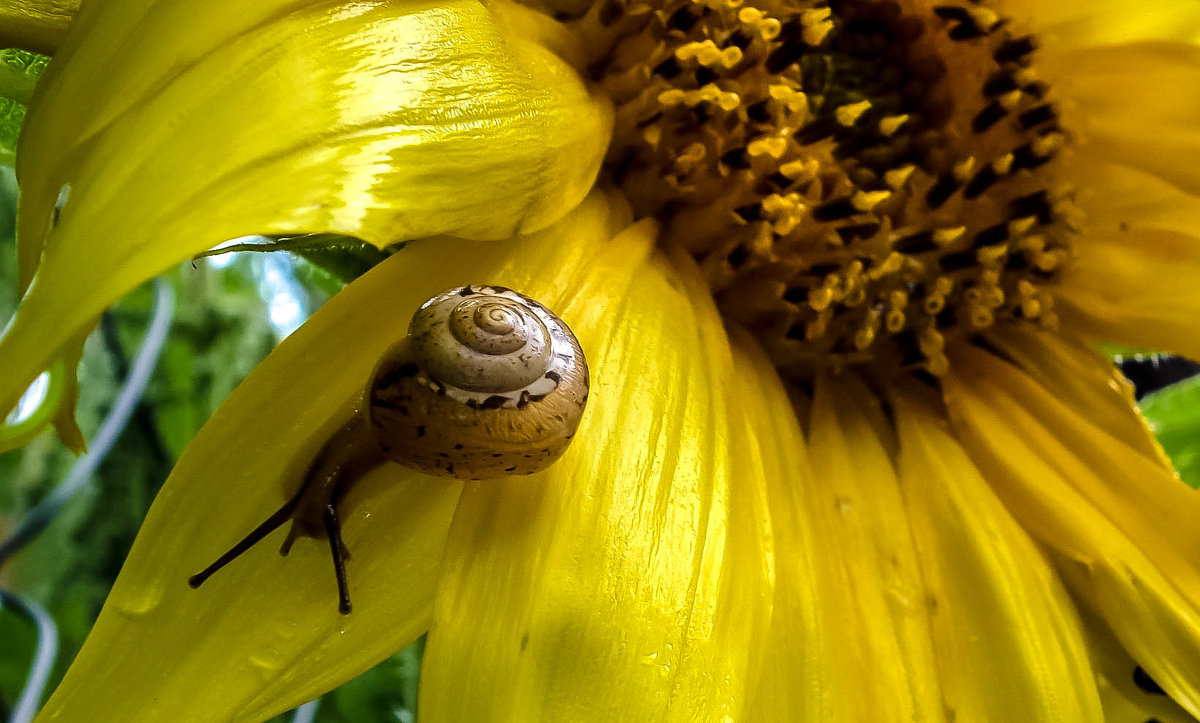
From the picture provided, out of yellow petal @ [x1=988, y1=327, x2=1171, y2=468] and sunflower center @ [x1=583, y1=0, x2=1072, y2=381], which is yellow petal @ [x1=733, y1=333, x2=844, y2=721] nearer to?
sunflower center @ [x1=583, y1=0, x2=1072, y2=381]

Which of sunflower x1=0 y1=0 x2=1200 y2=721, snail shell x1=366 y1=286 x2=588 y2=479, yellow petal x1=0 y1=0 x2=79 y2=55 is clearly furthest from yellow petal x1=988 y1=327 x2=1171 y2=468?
yellow petal x1=0 y1=0 x2=79 y2=55

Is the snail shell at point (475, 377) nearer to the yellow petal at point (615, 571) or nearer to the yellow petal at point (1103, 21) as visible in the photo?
the yellow petal at point (615, 571)

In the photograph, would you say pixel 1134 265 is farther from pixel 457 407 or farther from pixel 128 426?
pixel 128 426

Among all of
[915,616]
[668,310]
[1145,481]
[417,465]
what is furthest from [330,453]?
[1145,481]

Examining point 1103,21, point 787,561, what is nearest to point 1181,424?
point 1103,21

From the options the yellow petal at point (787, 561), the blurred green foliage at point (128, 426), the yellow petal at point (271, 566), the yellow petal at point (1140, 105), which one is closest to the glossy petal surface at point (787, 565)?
the yellow petal at point (787, 561)

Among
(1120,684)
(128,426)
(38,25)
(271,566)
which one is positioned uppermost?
(38,25)

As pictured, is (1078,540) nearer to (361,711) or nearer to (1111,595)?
(1111,595)
